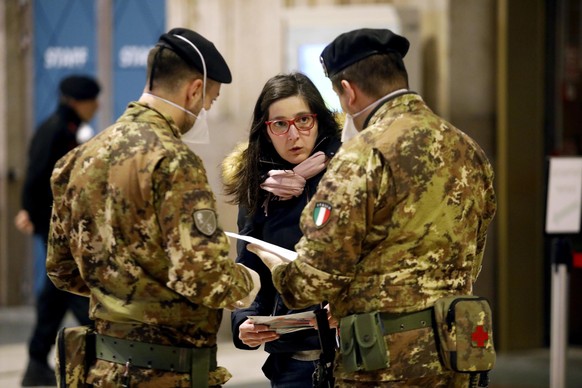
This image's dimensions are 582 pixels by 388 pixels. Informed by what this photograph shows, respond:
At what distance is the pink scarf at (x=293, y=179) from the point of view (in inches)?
175

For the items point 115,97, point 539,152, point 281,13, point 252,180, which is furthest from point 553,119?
point 252,180

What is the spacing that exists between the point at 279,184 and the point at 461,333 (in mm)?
1184

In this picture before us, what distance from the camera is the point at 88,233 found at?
3719 millimetres

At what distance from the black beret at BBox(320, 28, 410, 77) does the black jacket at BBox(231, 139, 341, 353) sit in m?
0.89

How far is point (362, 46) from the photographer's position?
3.63m

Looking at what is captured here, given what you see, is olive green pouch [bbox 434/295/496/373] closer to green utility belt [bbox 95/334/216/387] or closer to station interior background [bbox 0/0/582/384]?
green utility belt [bbox 95/334/216/387]

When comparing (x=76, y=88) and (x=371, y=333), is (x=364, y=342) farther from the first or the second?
(x=76, y=88)

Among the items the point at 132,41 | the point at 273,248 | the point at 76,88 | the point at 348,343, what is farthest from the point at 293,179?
the point at 132,41

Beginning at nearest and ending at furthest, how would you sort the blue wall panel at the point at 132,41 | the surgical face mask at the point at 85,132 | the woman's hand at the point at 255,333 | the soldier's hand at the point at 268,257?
the soldier's hand at the point at 268,257 < the woman's hand at the point at 255,333 < the blue wall panel at the point at 132,41 < the surgical face mask at the point at 85,132

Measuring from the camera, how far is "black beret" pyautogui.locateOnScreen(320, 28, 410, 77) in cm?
362

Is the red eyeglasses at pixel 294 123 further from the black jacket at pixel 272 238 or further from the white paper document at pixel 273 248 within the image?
the white paper document at pixel 273 248

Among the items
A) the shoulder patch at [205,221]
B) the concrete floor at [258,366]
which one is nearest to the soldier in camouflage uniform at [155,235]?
the shoulder patch at [205,221]

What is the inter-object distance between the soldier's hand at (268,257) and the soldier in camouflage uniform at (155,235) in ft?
0.75

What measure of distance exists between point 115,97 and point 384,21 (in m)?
3.73
